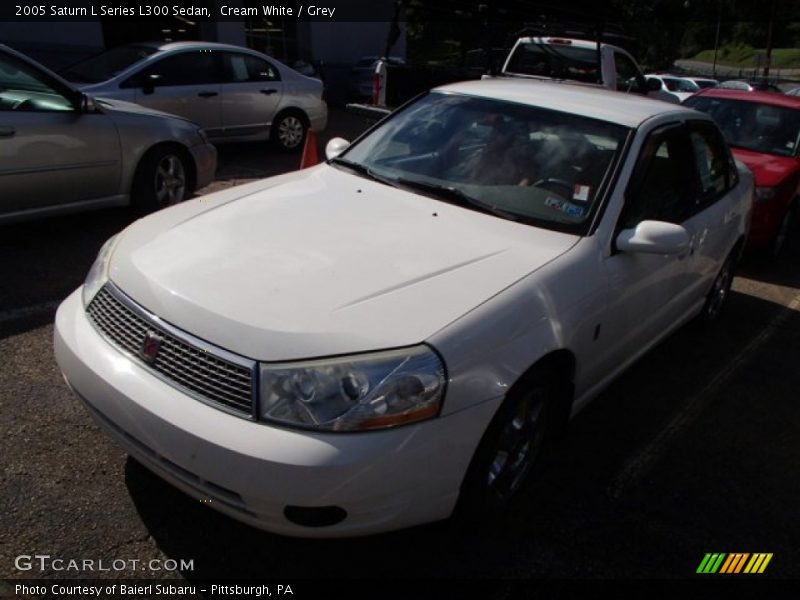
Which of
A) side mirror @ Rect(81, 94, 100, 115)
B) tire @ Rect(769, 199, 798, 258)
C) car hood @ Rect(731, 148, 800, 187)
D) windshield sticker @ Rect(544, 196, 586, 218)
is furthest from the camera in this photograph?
tire @ Rect(769, 199, 798, 258)

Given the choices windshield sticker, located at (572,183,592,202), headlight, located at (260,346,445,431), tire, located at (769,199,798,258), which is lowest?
tire, located at (769,199,798,258)

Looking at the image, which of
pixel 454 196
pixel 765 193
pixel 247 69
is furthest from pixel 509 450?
pixel 247 69

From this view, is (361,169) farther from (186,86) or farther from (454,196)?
(186,86)

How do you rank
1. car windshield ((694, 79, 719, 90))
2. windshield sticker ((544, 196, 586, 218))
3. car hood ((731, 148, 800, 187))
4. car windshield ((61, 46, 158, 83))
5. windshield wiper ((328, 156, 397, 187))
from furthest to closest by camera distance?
car windshield ((694, 79, 719, 90)) → car windshield ((61, 46, 158, 83)) → car hood ((731, 148, 800, 187)) → windshield wiper ((328, 156, 397, 187)) → windshield sticker ((544, 196, 586, 218))

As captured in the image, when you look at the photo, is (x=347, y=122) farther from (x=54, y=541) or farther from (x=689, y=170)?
(x=54, y=541)

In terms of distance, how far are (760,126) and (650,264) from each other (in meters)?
5.18

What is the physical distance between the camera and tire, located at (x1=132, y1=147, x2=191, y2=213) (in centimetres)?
602

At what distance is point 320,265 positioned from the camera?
8.59 feet

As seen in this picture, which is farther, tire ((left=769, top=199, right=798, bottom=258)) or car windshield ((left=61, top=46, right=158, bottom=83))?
car windshield ((left=61, top=46, right=158, bottom=83))

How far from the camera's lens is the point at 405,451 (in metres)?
2.18

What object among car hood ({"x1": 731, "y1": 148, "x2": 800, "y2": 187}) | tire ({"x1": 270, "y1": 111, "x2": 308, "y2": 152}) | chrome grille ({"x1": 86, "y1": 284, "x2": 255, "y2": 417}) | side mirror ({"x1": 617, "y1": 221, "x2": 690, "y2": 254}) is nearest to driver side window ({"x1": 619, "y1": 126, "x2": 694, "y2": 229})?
side mirror ({"x1": 617, "y1": 221, "x2": 690, "y2": 254})

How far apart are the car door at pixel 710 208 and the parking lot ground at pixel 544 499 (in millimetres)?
659

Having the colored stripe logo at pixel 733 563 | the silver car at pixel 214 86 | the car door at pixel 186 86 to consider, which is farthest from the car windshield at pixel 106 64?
the colored stripe logo at pixel 733 563

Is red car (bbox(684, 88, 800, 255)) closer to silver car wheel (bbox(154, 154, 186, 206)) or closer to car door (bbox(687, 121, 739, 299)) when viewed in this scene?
car door (bbox(687, 121, 739, 299))
